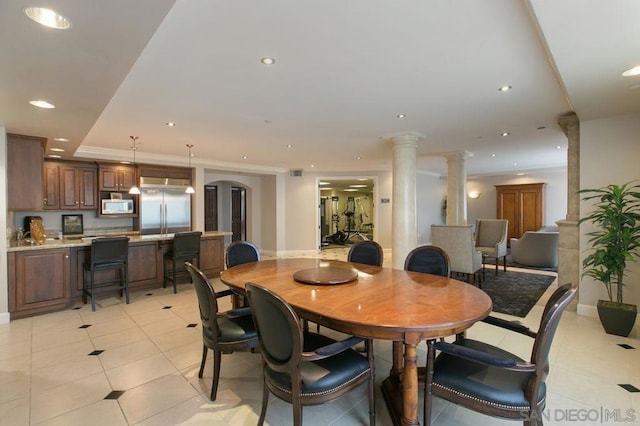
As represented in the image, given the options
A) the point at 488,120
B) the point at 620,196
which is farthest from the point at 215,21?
the point at 620,196

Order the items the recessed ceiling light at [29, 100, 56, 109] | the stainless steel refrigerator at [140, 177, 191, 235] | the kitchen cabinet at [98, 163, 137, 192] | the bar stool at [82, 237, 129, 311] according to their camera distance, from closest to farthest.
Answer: the recessed ceiling light at [29, 100, 56, 109] < the bar stool at [82, 237, 129, 311] < the kitchen cabinet at [98, 163, 137, 192] < the stainless steel refrigerator at [140, 177, 191, 235]

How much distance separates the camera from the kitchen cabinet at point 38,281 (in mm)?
3699

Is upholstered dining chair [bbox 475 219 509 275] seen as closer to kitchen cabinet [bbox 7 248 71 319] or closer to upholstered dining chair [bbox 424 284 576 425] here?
upholstered dining chair [bbox 424 284 576 425]

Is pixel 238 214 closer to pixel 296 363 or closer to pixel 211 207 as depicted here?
pixel 211 207

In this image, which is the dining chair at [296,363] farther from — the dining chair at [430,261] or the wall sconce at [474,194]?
the wall sconce at [474,194]

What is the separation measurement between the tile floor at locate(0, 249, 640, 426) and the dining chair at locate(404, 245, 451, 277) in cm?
79

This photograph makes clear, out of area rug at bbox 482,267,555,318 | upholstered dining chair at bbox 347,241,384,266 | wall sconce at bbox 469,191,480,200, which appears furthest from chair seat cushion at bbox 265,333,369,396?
wall sconce at bbox 469,191,480,200

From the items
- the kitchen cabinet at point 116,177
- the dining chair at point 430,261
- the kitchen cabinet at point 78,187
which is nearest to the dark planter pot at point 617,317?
the dining chair at point 430,261

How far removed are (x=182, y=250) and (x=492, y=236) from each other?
252 inches

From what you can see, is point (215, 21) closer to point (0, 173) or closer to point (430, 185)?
point (0, 173)

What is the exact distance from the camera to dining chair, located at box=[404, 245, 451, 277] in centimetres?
279

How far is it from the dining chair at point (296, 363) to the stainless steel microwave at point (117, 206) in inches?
229

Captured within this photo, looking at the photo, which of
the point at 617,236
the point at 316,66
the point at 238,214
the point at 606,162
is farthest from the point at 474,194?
the point at 316,66

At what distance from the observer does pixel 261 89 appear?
290 cm
